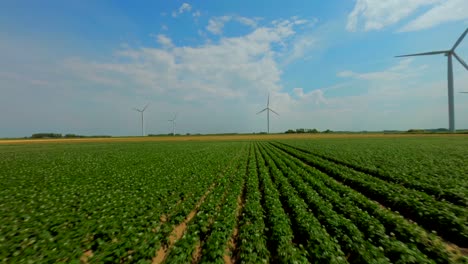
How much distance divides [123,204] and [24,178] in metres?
14.9

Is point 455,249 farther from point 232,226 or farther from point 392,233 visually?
point 232,226

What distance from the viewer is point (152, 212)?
9.78 meters

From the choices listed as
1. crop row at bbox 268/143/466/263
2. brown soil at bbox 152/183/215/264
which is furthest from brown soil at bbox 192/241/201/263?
crop row at bbox 268/143/466/263

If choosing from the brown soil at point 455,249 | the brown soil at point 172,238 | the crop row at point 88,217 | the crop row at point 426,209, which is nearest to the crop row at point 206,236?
the brown soil at point 172,238

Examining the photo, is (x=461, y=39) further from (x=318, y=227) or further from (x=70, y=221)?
(x=70, y=221)

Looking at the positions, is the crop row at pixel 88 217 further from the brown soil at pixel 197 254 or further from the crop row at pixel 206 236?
the brown soil at pixel 197 254

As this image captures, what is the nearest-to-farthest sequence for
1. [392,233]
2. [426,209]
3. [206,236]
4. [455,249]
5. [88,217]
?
[455,249] → [392,233] → [206,236] → [88,217] → [426,209]

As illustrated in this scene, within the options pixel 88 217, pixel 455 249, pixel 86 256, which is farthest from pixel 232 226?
pixel 455 249

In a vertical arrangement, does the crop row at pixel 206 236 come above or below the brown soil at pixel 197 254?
above

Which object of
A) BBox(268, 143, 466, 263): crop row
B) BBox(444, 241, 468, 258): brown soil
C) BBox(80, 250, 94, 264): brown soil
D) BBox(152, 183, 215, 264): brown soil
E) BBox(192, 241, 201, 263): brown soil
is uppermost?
BBox(268, 143, 466, 263): crop row

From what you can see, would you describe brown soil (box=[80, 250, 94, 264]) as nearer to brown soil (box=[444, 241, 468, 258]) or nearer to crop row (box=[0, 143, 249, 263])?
crop row (box=[0, 143, 249, 263])

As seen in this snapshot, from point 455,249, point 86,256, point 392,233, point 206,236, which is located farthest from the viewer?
point 206,236

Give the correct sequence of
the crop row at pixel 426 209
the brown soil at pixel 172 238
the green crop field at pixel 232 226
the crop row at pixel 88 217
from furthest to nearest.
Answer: the crop row at pixel 426 209
the brown soil at pixel 172 238
the crop row at pixel 88 217
the green crop field at pixel 232 226

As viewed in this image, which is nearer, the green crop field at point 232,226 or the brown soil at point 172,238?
the green crop field at point 232,226
